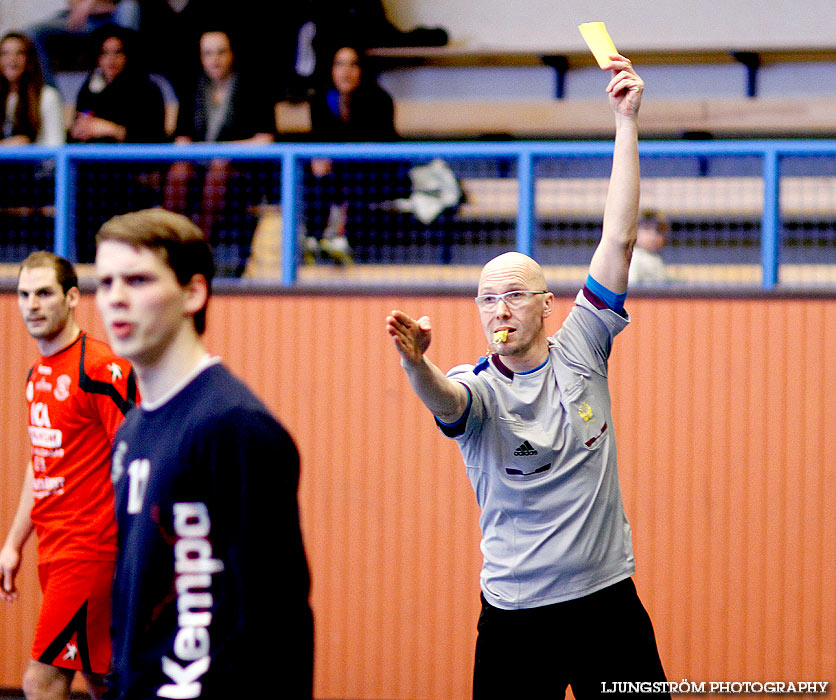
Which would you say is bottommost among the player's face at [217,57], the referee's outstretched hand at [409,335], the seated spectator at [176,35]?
the referee's outstretched hand at [409,335]

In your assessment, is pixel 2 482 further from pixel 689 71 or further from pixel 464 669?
pixel 689 71

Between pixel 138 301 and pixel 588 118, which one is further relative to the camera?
pixel 588 118

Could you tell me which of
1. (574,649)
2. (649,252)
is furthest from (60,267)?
Answer: (649,252)

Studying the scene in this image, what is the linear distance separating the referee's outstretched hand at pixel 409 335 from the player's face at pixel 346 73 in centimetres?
369

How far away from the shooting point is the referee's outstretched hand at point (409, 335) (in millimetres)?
2299

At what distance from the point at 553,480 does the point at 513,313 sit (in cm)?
45

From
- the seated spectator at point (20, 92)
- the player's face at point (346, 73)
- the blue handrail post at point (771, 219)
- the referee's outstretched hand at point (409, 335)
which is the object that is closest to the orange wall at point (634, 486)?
the blue handrail post at point (771, 219)

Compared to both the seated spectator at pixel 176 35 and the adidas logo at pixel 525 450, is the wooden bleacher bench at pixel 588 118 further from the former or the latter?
the adidas logo at pixel 525 450

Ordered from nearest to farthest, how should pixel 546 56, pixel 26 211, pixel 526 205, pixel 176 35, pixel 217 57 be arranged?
pixel 526 205 → pixel 217 57 → pixel 26 211 → pixel 176 35 → pixel 546 56

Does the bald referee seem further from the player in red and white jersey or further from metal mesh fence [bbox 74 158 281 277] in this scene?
metal mesh fence [bbox 74 158 281 277]

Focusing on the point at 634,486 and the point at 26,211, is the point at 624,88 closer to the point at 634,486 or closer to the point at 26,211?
the point at 634,486

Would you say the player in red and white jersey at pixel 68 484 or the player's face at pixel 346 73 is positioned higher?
the player's face at pixel 346 73

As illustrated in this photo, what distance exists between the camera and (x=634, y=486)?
480 centimetres

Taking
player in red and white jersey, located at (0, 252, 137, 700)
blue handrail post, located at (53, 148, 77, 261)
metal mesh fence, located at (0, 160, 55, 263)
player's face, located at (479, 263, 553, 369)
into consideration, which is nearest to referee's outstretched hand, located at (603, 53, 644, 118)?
player's face, located at (479, 263, 553, 369)
